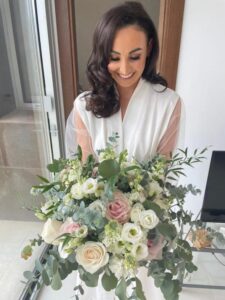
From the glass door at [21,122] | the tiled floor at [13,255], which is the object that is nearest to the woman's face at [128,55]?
the glass door at [21,122]

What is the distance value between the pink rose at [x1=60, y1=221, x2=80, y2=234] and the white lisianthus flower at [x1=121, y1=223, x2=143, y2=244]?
0.11 m

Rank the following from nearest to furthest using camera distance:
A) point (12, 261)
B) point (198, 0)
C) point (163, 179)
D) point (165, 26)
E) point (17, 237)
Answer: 1. point (163, 179)
2. point (198, 0)
3. point (165, 26)
4. point (12, 261)
5. point (17, 237)

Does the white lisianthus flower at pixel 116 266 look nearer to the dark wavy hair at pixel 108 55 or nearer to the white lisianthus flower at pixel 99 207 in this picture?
the white lisianthus flower at pixel 99 207

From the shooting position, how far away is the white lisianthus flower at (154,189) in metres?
0.60

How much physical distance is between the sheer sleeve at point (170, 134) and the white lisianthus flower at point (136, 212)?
37cm

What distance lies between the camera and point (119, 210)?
0.53 m

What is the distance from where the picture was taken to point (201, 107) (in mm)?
1193

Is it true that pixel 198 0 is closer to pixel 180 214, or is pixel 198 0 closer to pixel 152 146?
pixel 152 146

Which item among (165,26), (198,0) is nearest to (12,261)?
(165,26)

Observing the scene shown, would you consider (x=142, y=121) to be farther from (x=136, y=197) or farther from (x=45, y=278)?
(x=45, y=278)

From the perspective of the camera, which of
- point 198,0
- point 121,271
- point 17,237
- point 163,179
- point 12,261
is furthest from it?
point 17,237

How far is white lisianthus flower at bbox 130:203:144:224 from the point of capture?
1.74 ft

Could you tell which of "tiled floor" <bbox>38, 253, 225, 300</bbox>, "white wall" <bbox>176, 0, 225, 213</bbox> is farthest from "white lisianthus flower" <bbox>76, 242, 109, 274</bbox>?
"tiled floor" <bbox>38, 253, 225, 300</bbox>

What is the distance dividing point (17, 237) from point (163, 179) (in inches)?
54.0
